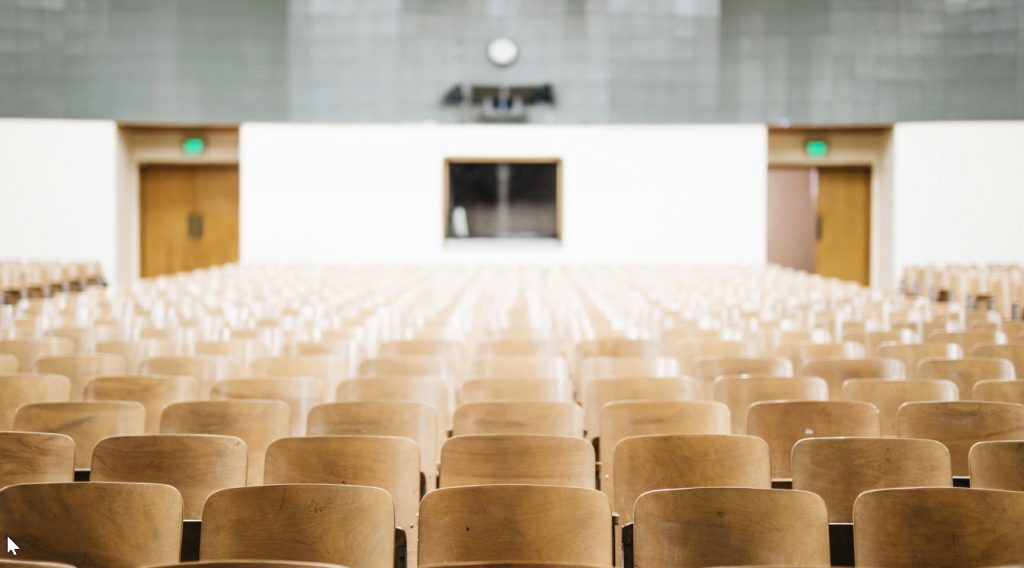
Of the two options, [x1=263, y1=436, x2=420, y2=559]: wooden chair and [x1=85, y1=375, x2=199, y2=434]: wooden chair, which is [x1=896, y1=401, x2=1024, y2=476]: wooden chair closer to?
[x1=263, y1=436, x2=420, y2=559]: wooden chair

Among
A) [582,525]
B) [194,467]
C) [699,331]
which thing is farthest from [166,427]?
[699,331]

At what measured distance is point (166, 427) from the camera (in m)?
3.50

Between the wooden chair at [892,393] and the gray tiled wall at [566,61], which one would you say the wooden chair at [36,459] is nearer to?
the wooden chair at [892,393]

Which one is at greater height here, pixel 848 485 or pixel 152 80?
pixel 152 80

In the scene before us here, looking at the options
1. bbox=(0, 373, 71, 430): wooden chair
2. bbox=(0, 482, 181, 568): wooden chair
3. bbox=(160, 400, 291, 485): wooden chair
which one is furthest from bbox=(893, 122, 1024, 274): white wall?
bbox=(0, 482, 181, 568): wooden chair

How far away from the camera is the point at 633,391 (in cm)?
409

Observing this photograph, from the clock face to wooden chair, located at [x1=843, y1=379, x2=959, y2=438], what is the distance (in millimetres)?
13142

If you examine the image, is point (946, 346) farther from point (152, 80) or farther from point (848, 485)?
point (152, 80)

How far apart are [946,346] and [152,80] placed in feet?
48.7

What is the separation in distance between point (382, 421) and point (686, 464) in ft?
3.89

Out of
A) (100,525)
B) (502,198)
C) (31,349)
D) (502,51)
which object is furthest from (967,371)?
(502,51)

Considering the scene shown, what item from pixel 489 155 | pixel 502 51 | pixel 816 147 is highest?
pixel 502 51

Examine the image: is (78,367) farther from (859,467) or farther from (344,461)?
(859,467)

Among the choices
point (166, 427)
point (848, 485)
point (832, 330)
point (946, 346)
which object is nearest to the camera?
point (848, 485)
